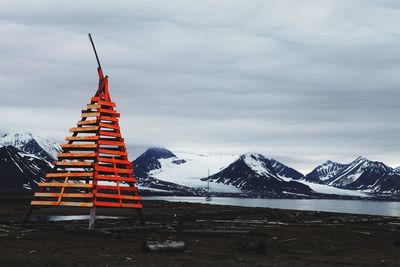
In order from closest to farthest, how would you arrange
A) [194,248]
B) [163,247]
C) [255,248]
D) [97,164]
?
[163,247] → [255,248] → [194,248] → [97,164]


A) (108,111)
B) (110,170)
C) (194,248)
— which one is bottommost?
(194,248)

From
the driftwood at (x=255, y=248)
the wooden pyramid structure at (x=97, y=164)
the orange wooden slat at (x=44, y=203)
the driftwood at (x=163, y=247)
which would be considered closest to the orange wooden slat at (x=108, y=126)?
the wooden pyramid structure at (x=97, y=164)

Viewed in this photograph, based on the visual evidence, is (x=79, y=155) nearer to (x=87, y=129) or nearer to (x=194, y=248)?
(x=87, y=129)

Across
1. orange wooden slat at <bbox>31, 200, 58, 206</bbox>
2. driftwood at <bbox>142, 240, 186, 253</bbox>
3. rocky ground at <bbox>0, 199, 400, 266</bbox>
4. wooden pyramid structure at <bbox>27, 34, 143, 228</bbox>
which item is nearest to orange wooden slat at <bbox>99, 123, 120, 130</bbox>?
wooden pyramid structure at <bbox>27, 34, 143, 228</bbox>

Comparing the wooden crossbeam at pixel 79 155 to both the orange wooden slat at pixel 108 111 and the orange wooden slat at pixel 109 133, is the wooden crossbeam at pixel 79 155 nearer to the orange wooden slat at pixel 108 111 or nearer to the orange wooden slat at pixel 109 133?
the orange wooden slat at pixel 109 133

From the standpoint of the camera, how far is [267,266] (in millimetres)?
23359

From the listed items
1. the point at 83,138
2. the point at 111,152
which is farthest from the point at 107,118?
the point at 111,152

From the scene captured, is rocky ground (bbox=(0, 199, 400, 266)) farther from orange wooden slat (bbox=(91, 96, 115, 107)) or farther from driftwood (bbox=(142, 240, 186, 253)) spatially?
orange wooden slat (bbox=(91, 96, 115, 107))

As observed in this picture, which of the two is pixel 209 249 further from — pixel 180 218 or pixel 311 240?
pixel 311 240

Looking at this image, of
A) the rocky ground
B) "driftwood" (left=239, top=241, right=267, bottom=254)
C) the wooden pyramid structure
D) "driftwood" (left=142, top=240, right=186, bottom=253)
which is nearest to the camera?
the rocky ground

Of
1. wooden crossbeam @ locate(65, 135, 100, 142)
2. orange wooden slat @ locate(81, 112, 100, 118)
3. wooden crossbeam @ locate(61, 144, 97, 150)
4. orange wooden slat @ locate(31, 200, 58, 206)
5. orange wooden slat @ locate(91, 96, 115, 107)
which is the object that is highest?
orange wooden slat @ locate(91, 96, 115, 107)

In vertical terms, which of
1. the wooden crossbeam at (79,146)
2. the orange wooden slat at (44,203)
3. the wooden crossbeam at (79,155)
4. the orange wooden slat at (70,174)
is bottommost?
the orange wooden slat at (44,203)

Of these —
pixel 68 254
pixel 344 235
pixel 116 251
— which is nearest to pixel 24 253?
pixel 68 254

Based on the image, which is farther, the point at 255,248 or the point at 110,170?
the point at 110,170
